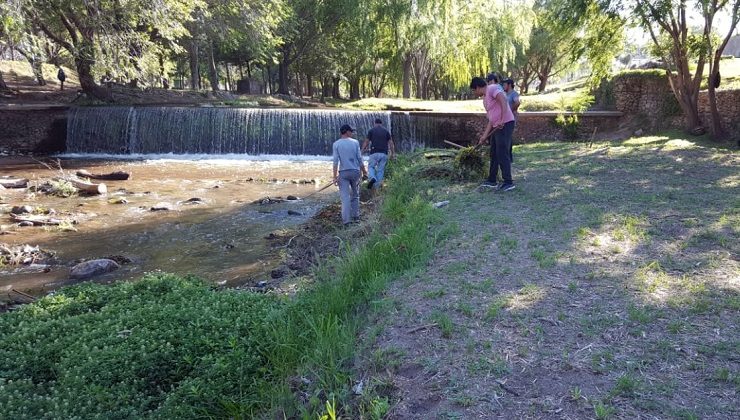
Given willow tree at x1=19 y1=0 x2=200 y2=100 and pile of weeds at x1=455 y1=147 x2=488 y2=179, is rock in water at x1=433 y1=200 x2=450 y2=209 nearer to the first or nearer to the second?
pile of weeds at x1=455 y1=147 x2=488 y2=179

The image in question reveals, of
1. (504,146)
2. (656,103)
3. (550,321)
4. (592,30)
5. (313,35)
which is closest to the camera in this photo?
(550,321)

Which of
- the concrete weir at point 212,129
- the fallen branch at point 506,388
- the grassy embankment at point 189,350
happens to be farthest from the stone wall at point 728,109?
the fallen branch at point 506,388

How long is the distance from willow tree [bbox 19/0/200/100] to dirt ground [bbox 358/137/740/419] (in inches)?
509

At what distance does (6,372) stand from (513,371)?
11.3ft

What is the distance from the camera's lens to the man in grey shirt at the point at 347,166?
853 centimetres

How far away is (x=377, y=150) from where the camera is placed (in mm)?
10773

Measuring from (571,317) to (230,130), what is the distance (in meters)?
17.8

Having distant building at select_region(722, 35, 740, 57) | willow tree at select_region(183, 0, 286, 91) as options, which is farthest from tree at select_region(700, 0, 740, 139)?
distant building at select_region(722, 35, 740, 57)

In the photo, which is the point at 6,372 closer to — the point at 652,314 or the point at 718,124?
the point at 652,314

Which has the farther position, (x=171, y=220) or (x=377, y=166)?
(x=377, y=166)

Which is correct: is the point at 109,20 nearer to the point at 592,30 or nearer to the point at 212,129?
the point at 212,129

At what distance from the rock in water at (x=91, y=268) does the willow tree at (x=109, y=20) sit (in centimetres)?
979

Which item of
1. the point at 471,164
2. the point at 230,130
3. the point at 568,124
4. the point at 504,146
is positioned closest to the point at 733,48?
the point at 568,124

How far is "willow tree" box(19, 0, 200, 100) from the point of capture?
1530cm
